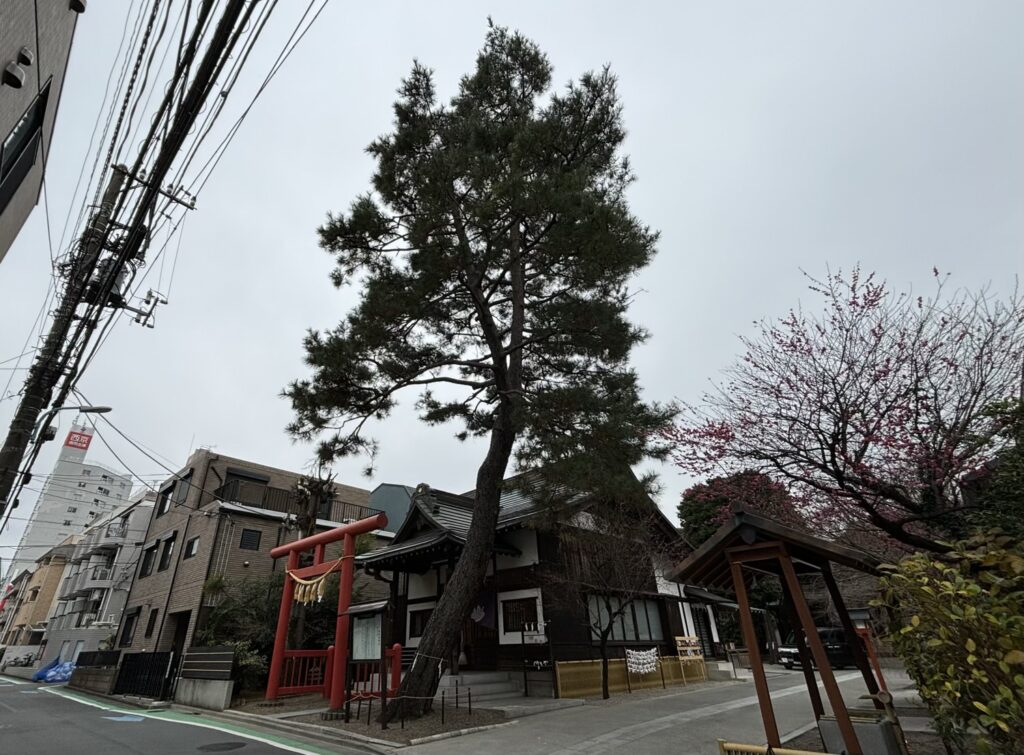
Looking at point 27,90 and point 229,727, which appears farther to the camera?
point 229,727

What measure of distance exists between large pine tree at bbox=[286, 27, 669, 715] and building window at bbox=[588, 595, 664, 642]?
6.45 meters

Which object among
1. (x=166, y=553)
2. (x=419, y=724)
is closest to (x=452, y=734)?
(x=419, y=724)

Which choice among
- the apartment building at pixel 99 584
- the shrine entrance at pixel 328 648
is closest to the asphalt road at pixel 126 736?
the shrine entrance at pixel 328 648

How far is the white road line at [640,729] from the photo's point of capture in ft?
22.8

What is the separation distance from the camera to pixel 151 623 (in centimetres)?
2034

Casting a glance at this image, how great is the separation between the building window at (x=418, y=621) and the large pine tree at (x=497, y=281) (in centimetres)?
770

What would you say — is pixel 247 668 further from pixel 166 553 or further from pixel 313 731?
pixel 166 553

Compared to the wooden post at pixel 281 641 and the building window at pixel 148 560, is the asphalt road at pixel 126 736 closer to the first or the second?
the wooden post at pixel 281 641

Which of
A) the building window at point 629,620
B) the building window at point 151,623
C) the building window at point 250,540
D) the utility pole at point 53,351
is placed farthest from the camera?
the building window at point 151,623

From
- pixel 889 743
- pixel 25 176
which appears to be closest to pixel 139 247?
pixel 25 176

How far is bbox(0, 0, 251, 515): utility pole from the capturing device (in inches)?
213

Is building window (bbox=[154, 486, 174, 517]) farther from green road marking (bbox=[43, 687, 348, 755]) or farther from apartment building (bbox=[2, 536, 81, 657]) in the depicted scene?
apartment building (bbox=[2, 536, 81, 657])

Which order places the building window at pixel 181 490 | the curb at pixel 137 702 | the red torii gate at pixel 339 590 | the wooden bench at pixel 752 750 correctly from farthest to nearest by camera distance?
the building window at pixel 181 490
the curb at pixel 137 702
the red torii gate at pixel 339 590
the wooden bench at pixel 752 750

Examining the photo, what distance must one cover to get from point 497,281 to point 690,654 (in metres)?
14.1
